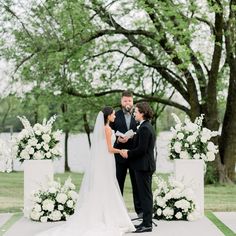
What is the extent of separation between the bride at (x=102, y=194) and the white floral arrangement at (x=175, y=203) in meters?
1.17

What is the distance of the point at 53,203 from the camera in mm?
11344

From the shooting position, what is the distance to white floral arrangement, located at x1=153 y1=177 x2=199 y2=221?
450 inches

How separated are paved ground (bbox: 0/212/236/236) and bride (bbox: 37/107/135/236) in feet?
1.44

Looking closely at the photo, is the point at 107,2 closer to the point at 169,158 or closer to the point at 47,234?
the point at 169,158

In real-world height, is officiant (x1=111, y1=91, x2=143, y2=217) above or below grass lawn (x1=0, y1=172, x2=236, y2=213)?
above

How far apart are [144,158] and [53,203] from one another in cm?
192

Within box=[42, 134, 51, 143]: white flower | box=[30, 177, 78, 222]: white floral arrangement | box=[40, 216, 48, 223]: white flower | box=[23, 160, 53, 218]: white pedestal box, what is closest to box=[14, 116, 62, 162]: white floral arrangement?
box=[42, 134, 51, 143]: white flower

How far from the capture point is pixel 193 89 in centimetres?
2227

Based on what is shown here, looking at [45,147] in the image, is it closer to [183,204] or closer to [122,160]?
[122,160]

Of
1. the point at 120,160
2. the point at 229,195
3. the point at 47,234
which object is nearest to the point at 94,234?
the point at 47,234

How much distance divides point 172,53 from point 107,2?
2.51 m

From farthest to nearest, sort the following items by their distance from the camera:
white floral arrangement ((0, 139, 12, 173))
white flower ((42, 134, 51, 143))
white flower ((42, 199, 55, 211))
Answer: white flower ((42, 134, 51, 143)) → white floral arrangement ((0, 139, 12, 173)) → white flower ((42, 199, 55, 211))

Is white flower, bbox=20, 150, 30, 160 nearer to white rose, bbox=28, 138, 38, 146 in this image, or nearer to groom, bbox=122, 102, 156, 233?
white rose, bbox=28, 138, 38, 146

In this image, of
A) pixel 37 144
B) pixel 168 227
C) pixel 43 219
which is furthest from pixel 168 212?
pixel 37 144
